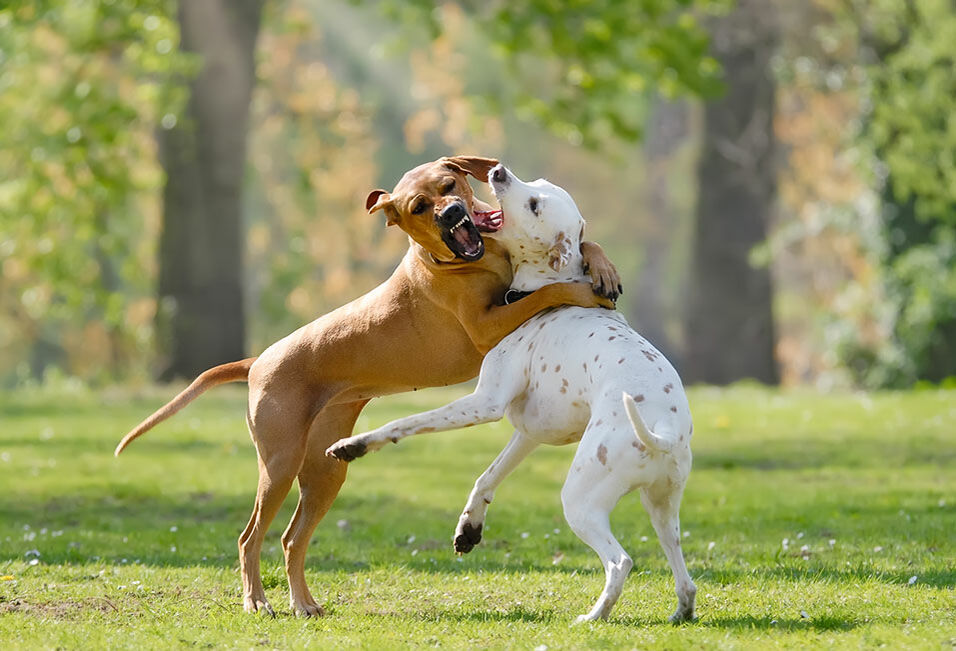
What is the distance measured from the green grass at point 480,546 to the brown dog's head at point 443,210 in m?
1.75

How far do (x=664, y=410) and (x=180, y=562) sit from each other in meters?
3.61

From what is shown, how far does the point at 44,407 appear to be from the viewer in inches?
Result: 664

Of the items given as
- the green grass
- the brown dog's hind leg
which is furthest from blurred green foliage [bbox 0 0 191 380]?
the brown dog's hind leg

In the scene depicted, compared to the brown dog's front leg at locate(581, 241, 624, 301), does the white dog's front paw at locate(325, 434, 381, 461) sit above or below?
below

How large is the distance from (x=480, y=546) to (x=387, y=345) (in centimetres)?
217

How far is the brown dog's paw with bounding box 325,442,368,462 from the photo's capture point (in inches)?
246

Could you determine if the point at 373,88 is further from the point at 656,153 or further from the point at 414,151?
Answer: the point at 656,153

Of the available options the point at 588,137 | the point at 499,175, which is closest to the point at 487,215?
the point at 499,175

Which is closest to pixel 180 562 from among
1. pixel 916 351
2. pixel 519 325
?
pixel 519 325

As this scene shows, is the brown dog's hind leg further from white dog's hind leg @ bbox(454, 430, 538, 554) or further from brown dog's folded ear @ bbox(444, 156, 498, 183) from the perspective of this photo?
brown dog's folded ear @ bbox(444, 156, 498, 183)

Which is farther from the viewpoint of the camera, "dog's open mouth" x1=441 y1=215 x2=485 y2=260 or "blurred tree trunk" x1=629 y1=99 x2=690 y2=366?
"blurred tree trunk" x1=629 y1=99 x2=690 y2=366

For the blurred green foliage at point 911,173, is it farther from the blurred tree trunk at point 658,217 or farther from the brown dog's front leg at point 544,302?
the blurred tree trunk at point 658,217

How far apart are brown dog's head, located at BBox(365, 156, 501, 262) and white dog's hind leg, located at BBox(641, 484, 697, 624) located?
145 cm

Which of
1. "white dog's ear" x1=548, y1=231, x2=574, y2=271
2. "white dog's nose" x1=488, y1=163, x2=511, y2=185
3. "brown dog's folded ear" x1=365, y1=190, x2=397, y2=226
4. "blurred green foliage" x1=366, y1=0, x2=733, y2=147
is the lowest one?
"white dog's ear" x1=548, y1=231, x2=574, y2=271
